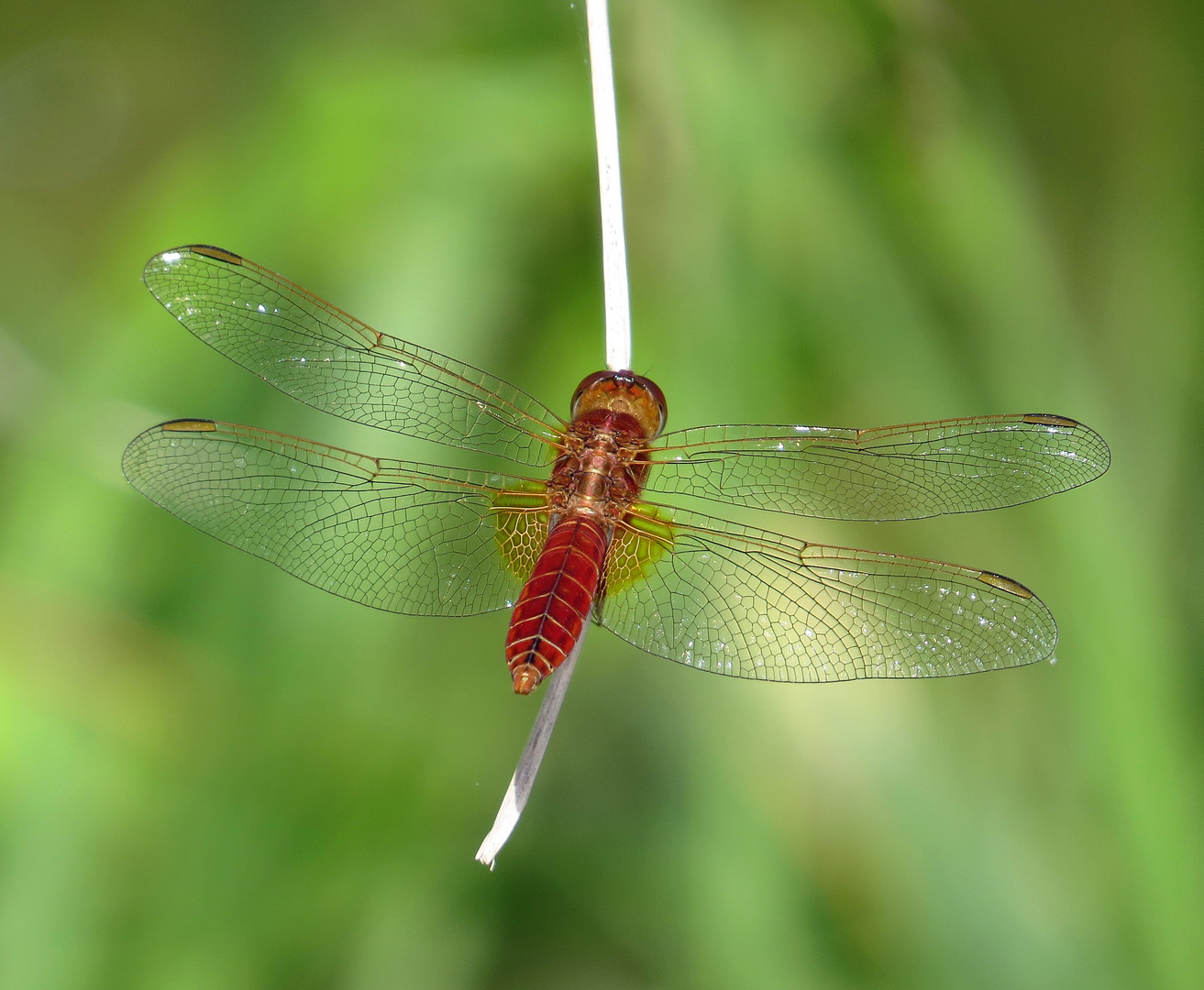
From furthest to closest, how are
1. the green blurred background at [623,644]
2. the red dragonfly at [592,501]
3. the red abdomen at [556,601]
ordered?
the green blurred background at [623,644], the red dragonfly at [592,501], the red abdomen at [556,601]

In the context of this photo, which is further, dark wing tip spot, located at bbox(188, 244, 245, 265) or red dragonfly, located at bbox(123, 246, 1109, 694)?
dark wing tip spot, located at bbox(188, 244, 245, 265)

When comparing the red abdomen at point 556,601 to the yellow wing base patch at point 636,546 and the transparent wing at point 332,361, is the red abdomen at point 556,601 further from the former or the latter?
the transparent wing at point 332,361

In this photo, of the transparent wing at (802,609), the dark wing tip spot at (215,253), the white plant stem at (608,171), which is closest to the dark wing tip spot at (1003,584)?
the transparent wing at (802,609)

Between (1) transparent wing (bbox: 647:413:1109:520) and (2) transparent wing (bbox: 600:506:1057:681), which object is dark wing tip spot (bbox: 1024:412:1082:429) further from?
(2) transparent wing (bbox: 600:506:1057:681)

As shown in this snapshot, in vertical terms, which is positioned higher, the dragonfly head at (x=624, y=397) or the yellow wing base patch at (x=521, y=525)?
the dragonfly head at (x=624, y=397)

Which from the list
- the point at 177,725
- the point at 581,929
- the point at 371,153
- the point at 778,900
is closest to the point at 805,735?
the point at 778,900

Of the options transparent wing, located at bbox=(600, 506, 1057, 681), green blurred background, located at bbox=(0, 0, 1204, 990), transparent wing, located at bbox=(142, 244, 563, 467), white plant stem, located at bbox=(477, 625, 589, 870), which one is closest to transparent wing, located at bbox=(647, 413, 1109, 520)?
transparent wing, located at bbox=(600, 506, 1057, 681)

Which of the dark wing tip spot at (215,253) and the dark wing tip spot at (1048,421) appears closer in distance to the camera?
the dark wing tip spot at (1048,421)
